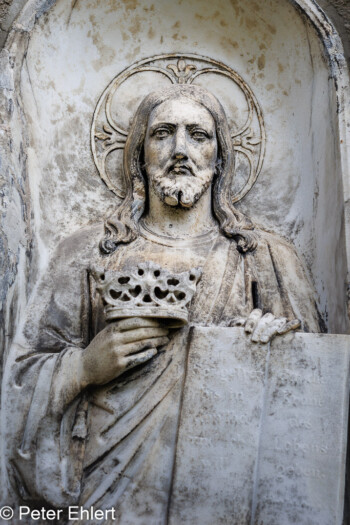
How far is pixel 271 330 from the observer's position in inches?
176

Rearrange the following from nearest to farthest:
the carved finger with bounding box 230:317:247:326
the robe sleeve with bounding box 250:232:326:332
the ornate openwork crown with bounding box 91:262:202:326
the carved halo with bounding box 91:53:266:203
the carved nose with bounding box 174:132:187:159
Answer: the ornate openwork crown with bounding box 91:262:202:326 → the carved finger with bounding box 230:317:247:326 → the robe sleeve with bounding box 250:232:326:332 → the carved nose with bounding box 174:132:187:159 → the carved halo with bounding box 91:53:266:203

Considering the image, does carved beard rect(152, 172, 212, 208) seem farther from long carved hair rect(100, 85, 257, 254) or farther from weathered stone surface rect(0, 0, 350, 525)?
long carved hair rect(100, 85, 257, 254)

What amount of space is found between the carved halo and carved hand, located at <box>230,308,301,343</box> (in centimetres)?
126

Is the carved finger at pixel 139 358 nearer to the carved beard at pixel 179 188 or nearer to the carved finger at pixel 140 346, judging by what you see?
the carved finger at pixel 140 346

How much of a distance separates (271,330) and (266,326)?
0.04 m

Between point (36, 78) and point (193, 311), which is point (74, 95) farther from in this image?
point (193, 311)

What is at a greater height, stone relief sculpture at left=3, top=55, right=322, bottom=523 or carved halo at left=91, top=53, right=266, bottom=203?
carved halo at left=91, top=53, right=266, bottom=203

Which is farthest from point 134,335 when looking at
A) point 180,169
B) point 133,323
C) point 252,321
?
point 180,169

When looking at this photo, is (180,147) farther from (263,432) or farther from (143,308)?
(263,432)

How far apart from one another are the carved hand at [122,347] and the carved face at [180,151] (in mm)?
1015

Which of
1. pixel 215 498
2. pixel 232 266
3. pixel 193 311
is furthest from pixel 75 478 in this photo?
pixel 232 266

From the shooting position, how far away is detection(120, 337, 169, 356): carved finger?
4.44m

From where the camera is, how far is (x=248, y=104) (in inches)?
229

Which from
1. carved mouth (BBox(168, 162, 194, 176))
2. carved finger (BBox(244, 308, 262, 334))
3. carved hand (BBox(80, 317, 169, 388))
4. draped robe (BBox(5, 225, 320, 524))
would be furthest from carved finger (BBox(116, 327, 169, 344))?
carved mouth (BBox(168, 162, 194, 176))
